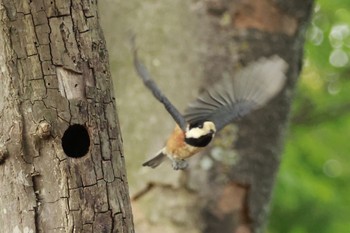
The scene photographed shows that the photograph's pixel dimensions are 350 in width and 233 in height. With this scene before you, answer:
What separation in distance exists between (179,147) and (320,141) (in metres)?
3.49

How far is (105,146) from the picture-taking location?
3104 millimetres

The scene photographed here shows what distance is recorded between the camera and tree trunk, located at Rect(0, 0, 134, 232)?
3045 mm

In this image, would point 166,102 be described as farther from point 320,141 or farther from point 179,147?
point 320,141

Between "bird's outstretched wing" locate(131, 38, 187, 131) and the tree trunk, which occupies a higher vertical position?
"bird's outstretched wing" locate(131, 38, 187, 131)

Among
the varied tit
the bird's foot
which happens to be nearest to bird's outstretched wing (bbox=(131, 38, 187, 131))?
the varied tit

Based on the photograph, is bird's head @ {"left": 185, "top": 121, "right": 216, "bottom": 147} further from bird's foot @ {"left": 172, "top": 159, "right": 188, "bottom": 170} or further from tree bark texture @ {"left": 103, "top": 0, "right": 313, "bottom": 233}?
tree bark texture @ {"left": 103, "top": 0, "right": 313, "bottom": 233}

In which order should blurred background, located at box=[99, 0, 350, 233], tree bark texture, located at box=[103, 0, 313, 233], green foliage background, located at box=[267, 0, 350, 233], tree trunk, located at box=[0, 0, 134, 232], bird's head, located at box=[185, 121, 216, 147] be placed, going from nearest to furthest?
tree trunk, located at box=[0, 0, 134, 232], bird's head, located at box=[185, 121, 216, 147], tree bark texture, located at box=[103, 0, 313, 233], blurred background, located at box=[99, 0, 350, 233], green foliage background, located at box=[267, 0, 350, 233]

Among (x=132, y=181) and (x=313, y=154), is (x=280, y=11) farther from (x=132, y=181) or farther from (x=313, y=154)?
(x=313, y=154)

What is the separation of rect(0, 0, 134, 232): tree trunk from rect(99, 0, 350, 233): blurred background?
200 cm

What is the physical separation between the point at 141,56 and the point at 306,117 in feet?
7.80

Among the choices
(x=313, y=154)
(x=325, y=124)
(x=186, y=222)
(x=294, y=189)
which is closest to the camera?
(x=186, y=222)

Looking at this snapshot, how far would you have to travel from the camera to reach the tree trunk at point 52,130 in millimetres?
3045

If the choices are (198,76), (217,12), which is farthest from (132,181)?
(217,12)

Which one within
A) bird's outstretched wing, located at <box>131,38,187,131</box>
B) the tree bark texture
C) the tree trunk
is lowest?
the tree trunk
